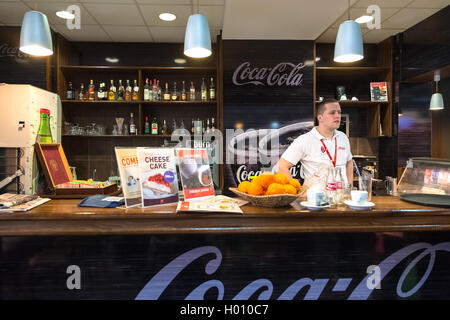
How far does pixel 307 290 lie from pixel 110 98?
3767mm

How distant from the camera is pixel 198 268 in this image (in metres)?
1.56

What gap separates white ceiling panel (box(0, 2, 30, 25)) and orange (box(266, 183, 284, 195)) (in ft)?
11.9

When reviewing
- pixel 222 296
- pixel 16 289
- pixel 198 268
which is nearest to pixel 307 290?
pixel 222 296

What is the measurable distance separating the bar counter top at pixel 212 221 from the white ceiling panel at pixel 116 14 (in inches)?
108

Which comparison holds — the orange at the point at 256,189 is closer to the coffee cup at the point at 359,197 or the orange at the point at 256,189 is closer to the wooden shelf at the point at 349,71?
the coffee cup at the point at 359,197

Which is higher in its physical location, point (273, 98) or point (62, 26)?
point (62, 26)

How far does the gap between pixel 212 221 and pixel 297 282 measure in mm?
556

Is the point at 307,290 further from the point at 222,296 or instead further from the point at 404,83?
the point at 404,83

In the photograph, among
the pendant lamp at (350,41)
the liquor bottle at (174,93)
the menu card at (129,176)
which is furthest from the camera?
the liquor bottle at (174,93)

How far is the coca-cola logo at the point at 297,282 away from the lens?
156 centimetres

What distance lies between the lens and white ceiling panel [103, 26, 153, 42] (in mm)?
4035

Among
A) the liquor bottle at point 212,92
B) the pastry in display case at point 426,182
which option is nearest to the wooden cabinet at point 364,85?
the liquor bottle at point 212,92

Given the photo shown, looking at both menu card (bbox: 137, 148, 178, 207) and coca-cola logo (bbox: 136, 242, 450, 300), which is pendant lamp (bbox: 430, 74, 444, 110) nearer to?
coca-cola logo (bbox: 136, 242, 450, 300)

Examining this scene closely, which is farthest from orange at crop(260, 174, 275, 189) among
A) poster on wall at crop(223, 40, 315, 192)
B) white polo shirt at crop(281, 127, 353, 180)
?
poster on wall at crop(223, 40, 315, 192)
